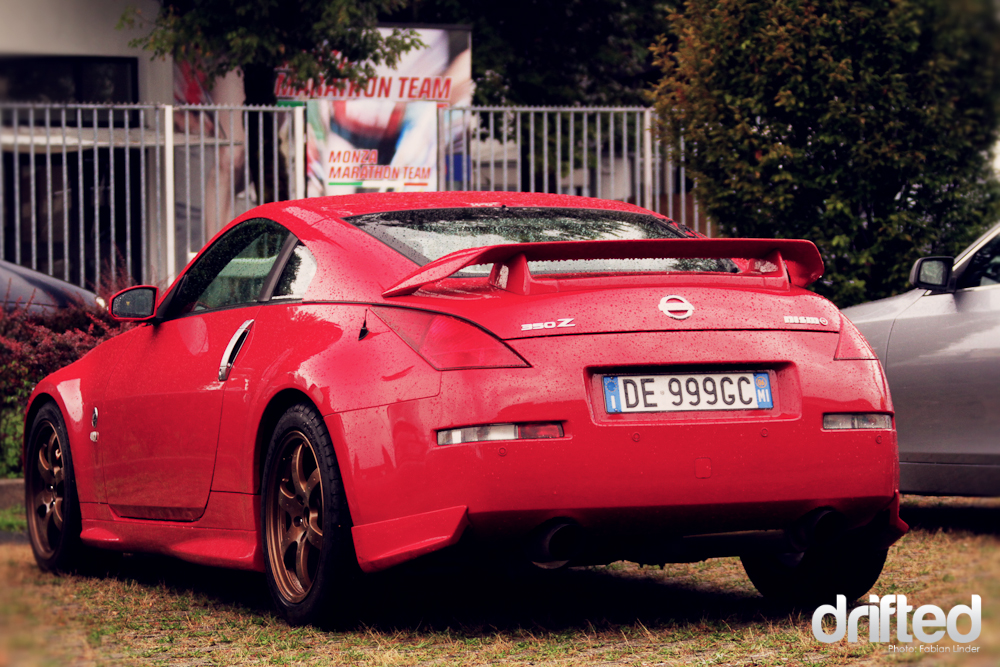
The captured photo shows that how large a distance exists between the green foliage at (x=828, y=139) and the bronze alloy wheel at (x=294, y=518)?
6.45 meters

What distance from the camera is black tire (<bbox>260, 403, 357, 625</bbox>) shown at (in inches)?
149

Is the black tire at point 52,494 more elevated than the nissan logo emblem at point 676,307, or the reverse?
the nissan logo emblem at point 676,307

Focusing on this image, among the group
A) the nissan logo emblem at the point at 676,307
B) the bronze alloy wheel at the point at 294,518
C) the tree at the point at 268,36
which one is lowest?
the bronze alloy wheel at the point at 294,518

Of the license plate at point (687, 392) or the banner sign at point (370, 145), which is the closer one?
the license plate at point (687, 392)

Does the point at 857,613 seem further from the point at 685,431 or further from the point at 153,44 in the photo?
the point at 153,44

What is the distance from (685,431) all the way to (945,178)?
691cm

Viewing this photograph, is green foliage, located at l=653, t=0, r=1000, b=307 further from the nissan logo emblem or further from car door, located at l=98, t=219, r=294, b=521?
the nissan logo emblem

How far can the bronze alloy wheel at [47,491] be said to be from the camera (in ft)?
18.9

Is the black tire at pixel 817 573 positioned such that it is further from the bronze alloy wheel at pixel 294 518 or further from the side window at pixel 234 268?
the side window at pixel 234 268

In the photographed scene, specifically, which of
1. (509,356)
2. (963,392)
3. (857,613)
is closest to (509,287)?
(509,356)

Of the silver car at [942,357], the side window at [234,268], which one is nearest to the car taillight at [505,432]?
A: the side window at [234,268]

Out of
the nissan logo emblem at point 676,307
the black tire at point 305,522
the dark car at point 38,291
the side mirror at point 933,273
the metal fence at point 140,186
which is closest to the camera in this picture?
the nissan logo emblem at point 676,307

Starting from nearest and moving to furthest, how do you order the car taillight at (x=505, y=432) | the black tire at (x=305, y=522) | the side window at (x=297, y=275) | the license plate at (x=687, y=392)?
the car taillight at (x=505, y=432) < the license plate at (x=687, y=392) < the black tire at (x=305, y=522) < the side window at (x=297, y=275)

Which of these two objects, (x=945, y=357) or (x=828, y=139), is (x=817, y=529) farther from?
(x=828, y=139)
